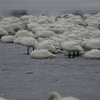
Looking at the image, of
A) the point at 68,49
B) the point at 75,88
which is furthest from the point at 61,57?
the point at 75,88

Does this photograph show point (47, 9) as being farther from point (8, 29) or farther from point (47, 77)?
point (47, 77)

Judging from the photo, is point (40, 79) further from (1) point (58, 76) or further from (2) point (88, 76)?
(2) point (88, 76)

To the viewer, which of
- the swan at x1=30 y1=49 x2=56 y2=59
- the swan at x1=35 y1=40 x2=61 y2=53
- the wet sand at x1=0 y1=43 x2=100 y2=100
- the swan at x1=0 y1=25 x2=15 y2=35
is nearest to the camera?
the wet sand at x1=0 y1=43 x2=100 y2=100

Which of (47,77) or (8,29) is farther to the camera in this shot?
(8,29)

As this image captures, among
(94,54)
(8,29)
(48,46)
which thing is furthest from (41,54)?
(8,29)

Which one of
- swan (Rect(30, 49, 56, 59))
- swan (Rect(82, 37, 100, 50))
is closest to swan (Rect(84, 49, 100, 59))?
swan (Rect(82, 37, 100, 50))

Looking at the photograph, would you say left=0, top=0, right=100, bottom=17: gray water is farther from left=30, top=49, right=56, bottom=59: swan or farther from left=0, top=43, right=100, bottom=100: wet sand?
left=0, top=43, right=100, bottom=100: wet sand

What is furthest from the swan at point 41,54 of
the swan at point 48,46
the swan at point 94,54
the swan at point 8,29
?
the swan at point 8,29

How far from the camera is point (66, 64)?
11.6 meters

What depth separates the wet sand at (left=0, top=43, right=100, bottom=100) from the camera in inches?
323

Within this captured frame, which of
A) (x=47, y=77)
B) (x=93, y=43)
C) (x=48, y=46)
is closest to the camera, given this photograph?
(x=47, y=77)

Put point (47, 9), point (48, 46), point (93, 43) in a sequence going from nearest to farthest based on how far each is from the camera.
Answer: point (48, 46)
point (93, 43)
point (47, 9)

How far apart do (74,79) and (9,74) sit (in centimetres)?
179

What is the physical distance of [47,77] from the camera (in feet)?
32.1
